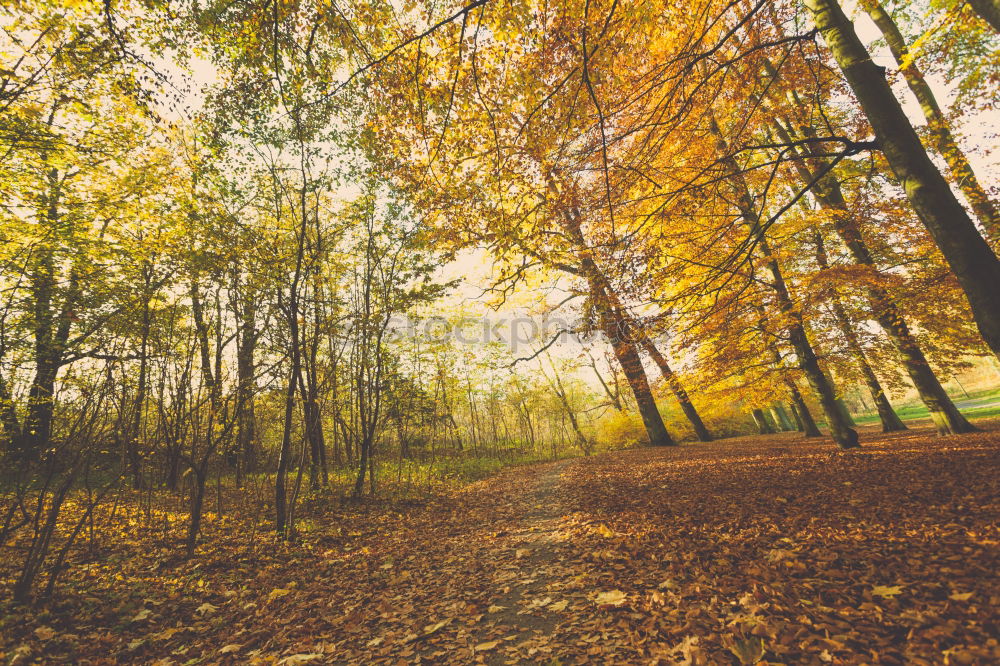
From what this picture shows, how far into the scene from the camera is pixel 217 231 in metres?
6.84

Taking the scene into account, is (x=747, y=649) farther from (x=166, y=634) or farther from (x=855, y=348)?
(x=855, y=348)

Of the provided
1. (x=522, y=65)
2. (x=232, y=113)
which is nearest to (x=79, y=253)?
(x=232, y=113)

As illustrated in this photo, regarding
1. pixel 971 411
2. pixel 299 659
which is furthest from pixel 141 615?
pixel 971 411

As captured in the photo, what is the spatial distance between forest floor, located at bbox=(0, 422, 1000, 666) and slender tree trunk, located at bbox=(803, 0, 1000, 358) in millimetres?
1921

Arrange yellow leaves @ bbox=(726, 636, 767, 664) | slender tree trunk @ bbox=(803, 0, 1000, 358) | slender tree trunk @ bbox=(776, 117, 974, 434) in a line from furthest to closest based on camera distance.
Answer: slender tree trunk @ bbox=(776, 117, 974, 434)
slender tree trunk @ bbox=(803, 0, 1000, 358)
yellow leaves @ bbox=(726, 636, 767, 664)

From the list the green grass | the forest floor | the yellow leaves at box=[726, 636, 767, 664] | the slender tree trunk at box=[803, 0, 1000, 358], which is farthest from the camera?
the green grass

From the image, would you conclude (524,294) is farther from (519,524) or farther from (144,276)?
(144,276)

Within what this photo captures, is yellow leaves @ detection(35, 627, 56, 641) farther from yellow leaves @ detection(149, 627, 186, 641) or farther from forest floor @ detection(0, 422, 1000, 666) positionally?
yellow leaves @ detection(149, 627, 186, 641)

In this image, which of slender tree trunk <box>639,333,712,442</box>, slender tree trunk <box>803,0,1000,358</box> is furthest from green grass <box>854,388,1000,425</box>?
slender tree trunk <box>803,0,1000,358</box>

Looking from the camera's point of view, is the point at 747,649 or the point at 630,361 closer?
the point at 747,649

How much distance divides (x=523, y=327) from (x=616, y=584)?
7.59 m

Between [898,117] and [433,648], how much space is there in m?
6.28

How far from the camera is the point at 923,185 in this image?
334 centimetres

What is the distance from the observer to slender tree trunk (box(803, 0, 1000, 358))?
3.11 m
